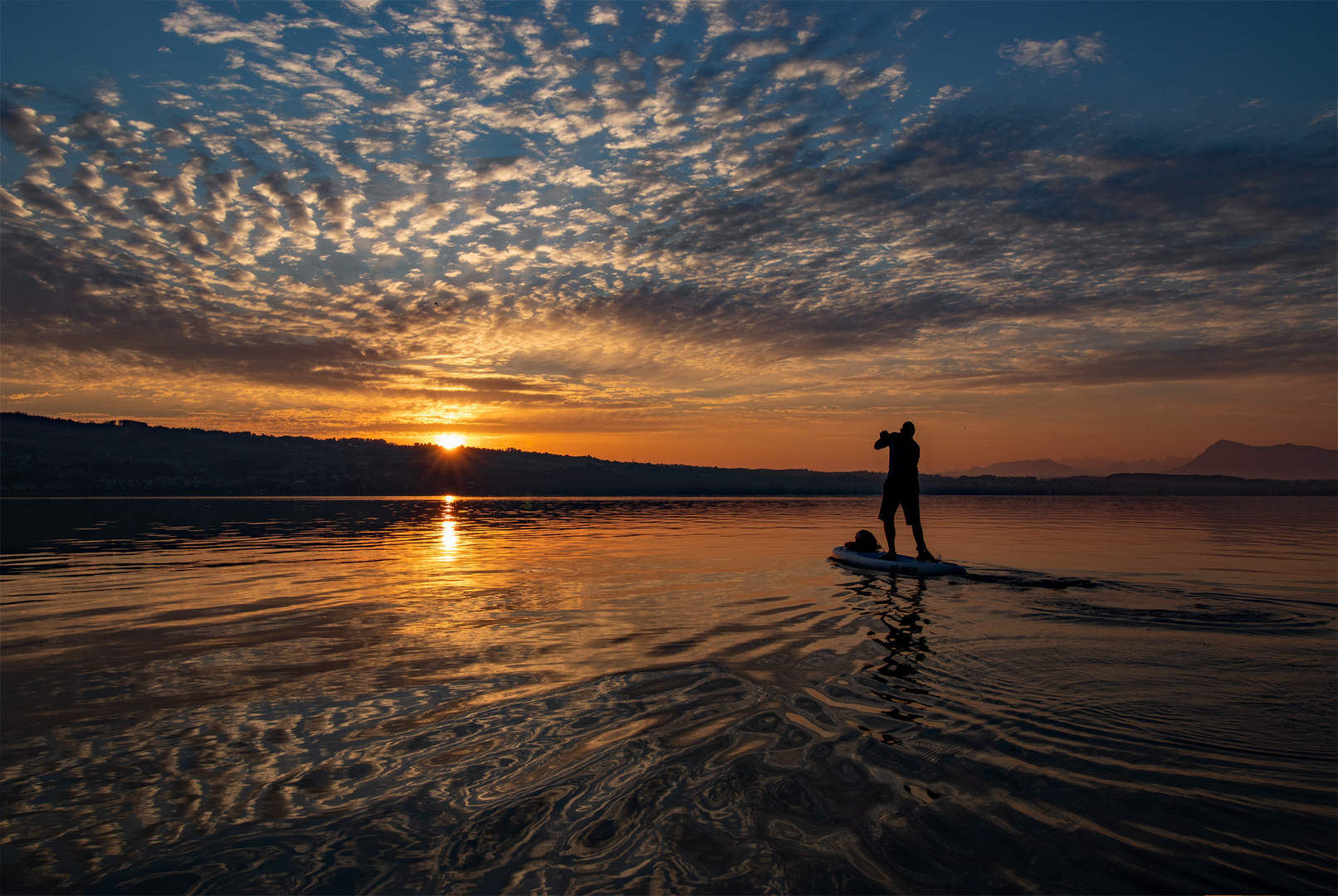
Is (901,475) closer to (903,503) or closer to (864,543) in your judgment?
(903,503)

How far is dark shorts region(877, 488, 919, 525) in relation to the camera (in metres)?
19.4

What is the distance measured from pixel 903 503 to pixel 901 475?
34.4 inches

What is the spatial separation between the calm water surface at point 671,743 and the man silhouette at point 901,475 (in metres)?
5.14

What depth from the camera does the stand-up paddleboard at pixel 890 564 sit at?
1742cm

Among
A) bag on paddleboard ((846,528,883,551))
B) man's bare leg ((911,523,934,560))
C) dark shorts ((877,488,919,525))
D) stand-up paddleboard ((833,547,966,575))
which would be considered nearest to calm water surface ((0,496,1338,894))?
stand-up paddleboard ((833,547,966,575))

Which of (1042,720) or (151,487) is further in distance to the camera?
(151,487)

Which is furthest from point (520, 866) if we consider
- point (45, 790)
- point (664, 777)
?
point (45, 790)

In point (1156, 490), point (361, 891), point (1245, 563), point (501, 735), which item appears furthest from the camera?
point (1156, 490)

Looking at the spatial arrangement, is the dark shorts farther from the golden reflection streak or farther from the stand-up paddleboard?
the golden reflection streak

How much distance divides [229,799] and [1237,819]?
7658 millimetres

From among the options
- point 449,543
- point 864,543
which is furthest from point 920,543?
point 449,543

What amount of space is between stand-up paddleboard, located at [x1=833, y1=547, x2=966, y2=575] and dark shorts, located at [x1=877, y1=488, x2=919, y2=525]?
3.97ft

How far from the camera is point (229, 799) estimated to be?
4.99 m

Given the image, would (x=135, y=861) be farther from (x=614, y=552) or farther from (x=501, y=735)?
(x=614, y=552)
